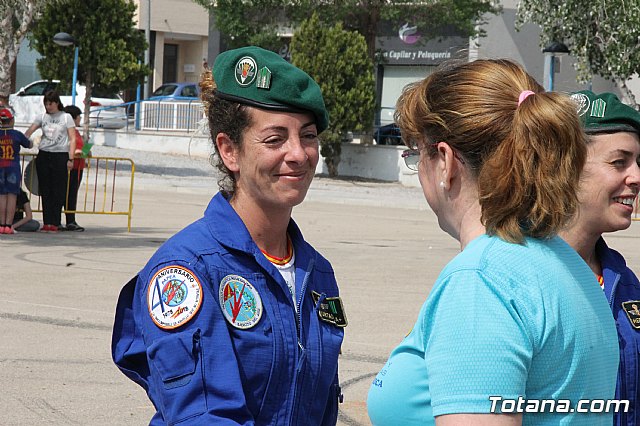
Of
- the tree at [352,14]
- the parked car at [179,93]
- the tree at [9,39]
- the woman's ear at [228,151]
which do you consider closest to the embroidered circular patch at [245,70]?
the woman's ear at [228,151]

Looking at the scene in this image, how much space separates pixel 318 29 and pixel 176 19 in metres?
23.3

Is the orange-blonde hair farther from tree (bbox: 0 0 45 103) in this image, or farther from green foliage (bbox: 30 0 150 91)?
green foliage (bbox: 30 0 150 91)

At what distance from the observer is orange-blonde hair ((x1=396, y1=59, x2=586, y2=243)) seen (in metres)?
2.26

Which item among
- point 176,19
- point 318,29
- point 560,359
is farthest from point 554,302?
point 176,19

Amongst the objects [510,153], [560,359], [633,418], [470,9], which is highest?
[470,9]

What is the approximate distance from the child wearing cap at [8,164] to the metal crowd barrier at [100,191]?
50.9 inches

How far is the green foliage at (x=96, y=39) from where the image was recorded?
95.8 ft

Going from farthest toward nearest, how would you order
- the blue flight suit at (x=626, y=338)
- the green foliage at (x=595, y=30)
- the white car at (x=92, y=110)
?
the white car at (x=92, y=110), the green foliage at (x=595, y=30), the blue flight suit at (x=626, y=338)

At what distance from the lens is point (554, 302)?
220 centimetres

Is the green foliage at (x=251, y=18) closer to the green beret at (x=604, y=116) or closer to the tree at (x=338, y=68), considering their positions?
the tree at (x=338, y=68)

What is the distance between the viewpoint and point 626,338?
11.0ft

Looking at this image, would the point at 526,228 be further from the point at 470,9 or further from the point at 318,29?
Result: the point at 470,9

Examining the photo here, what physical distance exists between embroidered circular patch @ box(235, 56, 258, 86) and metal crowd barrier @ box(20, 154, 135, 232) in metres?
13.5

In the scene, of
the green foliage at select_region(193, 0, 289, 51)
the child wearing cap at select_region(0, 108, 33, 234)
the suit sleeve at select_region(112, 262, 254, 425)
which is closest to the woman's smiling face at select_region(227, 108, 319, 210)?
the suit sleeve at select_region(112, 262, 254, 425)
